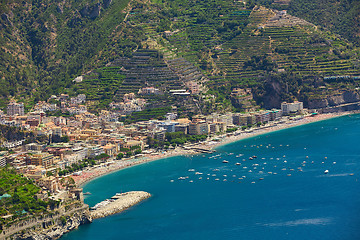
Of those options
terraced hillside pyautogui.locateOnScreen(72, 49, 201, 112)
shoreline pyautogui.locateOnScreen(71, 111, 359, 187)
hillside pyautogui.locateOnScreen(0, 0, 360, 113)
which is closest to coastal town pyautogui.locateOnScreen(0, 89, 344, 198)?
shoreline pyautogui.locateOnScreen(71, 111, 359, 187)

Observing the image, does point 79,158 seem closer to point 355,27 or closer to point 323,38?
point 323,38

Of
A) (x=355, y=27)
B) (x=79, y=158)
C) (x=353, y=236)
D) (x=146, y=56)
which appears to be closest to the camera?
(x=353, y=236)

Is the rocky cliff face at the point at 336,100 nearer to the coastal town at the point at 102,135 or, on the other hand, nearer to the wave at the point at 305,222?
the coastal town at the point at 102,135

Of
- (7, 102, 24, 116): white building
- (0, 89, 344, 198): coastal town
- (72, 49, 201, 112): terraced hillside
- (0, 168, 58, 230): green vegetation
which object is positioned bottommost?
(0, 168, 58, 230): green vegetation

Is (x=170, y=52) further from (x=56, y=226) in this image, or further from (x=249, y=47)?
(x=56, y=226)

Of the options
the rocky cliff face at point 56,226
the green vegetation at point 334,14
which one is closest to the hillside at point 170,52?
the green vegetation at point 334,14

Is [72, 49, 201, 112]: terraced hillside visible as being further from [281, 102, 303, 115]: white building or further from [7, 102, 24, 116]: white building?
[281, 102, 303, 115]: white building

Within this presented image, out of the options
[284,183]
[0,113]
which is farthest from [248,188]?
[0,113]
